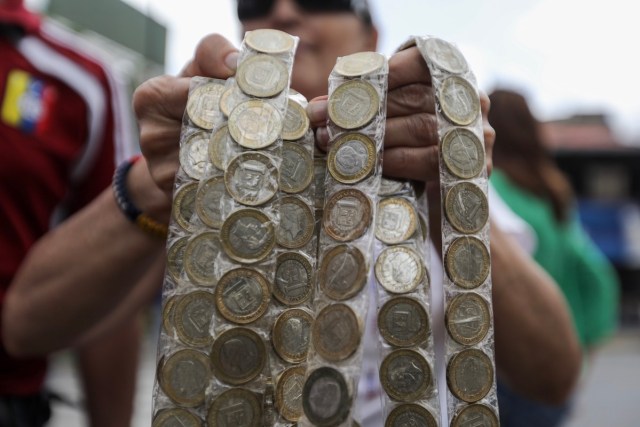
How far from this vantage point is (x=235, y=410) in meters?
0.77

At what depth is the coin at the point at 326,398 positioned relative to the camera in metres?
0.71

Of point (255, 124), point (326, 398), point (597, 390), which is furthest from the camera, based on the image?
point (597, 390)

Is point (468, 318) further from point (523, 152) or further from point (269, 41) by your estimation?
point (523, 152)

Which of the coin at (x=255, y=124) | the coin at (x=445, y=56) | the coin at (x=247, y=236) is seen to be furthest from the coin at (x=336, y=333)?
the coin at (x=445, y=56)

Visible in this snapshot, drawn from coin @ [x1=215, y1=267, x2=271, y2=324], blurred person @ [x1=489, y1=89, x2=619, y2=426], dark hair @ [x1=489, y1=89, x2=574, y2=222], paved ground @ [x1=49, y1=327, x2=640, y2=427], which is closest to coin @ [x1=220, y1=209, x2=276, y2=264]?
coin @ [x1=215, y1=267, x2=271, y2=324]

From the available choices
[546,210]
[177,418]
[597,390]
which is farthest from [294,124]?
[597,390]

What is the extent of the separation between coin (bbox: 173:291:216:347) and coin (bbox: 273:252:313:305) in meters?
0.08

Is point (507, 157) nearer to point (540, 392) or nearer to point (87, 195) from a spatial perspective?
point (540, 392)

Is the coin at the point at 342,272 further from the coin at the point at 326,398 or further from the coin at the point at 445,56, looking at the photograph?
the coin at the point at 445,56

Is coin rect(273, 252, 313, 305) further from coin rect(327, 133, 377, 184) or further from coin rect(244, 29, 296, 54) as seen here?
coin rect(244, 29, 296, 54)

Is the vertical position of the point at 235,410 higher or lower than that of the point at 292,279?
lower

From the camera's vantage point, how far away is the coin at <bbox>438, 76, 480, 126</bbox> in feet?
2.70

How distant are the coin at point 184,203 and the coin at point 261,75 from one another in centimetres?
14

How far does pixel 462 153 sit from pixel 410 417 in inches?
12.1
